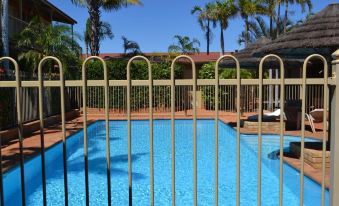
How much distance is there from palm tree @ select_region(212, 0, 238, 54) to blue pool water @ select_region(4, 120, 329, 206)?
1951 cm

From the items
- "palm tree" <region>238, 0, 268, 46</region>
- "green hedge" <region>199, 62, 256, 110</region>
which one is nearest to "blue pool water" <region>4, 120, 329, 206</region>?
"green hedge" <region>199, 62, 256, 110</region>

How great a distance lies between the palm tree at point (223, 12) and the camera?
30625mm

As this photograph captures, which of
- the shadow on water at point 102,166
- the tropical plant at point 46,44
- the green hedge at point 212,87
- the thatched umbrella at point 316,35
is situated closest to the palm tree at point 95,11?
the green hedge at point 212,87

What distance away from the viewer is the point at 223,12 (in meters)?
31.0

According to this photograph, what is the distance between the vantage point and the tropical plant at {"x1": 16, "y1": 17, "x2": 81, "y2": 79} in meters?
14.4

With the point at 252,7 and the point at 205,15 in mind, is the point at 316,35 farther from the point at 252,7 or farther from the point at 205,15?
the point at 205,15

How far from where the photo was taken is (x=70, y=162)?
9984 millimetres

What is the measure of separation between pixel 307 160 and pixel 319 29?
2.98 meters

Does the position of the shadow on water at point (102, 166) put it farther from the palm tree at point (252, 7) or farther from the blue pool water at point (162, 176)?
the palm tree at point (252, 7)

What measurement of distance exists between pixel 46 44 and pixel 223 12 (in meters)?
19.9

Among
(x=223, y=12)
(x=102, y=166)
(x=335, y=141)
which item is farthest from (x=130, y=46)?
(x=335, y=141)

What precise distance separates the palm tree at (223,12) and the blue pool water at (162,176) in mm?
19510

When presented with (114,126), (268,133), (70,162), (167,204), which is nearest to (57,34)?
(114,126)

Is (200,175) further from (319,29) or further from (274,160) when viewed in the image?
(319,29)
